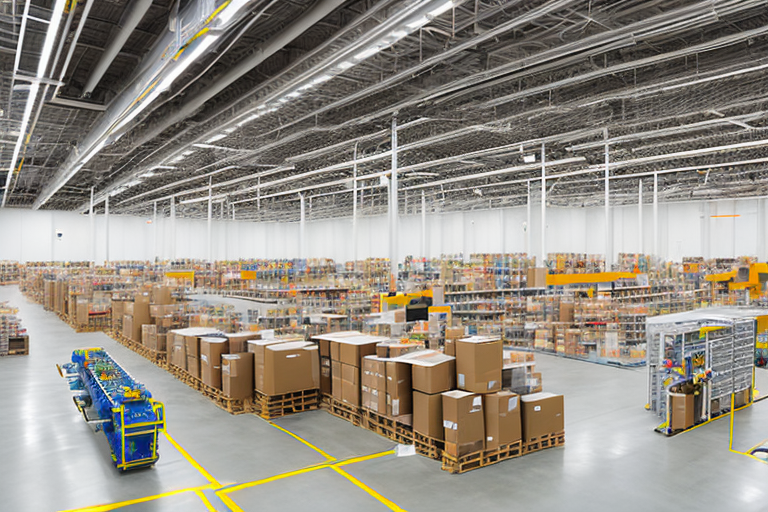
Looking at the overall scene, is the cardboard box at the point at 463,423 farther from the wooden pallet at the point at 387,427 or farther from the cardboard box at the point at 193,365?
the cardboard box at the point at 193,365

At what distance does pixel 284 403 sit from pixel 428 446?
2255 mm

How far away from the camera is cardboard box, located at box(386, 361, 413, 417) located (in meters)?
5.59

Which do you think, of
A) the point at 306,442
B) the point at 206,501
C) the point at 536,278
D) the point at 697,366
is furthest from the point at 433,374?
the point at 536,278

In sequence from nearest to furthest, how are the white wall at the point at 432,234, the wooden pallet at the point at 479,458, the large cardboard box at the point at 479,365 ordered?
the wooden pallet at the point at 479,458 → the large cardboard box at the point at 479,365 → the white wall at the point at 432,234

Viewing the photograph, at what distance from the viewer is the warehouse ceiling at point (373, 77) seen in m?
5.65

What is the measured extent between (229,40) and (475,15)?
2.73 metres

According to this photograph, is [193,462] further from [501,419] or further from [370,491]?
[501,419]

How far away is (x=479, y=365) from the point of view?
205 inches

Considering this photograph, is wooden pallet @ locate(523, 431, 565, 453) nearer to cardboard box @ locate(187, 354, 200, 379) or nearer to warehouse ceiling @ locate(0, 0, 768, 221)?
warehouse ceiling @ locate(0, 0, 768, 221)

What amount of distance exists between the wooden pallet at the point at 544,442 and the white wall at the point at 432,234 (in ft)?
58.4

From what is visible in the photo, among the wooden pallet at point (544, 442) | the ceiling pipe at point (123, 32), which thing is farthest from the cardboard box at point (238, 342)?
the ceiling pipe at point (123, 32)

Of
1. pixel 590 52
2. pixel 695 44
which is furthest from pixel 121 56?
pixel 695 44

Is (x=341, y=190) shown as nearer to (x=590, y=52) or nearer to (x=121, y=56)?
(x=121, y=56)

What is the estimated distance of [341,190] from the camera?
2278 centimetres
